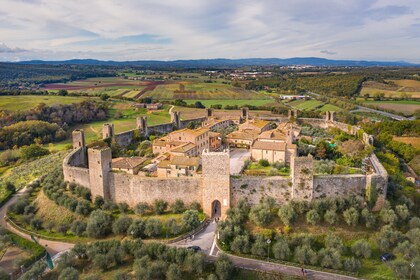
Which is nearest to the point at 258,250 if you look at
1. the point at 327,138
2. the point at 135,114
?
the point at 327,138

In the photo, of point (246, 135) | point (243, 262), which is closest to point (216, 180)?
point (243, 262)

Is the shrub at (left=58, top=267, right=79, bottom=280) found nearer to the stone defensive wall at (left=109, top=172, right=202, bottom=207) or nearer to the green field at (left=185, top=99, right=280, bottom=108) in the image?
the stone defensive wall at (left=109, top=172, right=202, bottom=207)

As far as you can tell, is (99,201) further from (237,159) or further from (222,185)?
(237,159)

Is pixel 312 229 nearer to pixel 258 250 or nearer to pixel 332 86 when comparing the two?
pixel 258 250

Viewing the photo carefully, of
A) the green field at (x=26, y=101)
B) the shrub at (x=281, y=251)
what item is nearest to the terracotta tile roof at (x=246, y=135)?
the shrub at (x=281, y=251)

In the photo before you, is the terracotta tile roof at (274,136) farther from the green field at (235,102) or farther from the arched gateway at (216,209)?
the green field at (235,102)

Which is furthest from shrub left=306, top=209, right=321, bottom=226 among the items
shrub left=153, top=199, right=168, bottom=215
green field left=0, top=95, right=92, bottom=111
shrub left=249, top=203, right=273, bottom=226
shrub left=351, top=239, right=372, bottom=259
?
green field left=0, top=95, right=92, bottom=111
